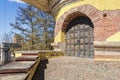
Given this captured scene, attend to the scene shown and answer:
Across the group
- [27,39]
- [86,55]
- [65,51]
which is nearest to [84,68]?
[86,55]

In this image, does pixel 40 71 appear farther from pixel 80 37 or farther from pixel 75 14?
pixel 75 14

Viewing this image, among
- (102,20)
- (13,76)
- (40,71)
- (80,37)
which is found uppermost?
(102,20)

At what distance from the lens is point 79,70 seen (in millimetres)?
6410

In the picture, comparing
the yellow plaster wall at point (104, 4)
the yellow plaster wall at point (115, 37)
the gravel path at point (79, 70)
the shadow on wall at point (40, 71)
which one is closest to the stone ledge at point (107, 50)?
the gravel path at point (79, 70)

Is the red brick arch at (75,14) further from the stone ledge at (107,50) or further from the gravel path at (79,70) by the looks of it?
the gravel path at (79,70)

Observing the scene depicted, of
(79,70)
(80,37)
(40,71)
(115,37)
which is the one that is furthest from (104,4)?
(40,71)

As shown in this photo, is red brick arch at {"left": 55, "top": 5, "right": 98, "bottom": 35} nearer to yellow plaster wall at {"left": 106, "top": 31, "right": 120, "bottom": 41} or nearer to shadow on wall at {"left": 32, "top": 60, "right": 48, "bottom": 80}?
yellow plaster wall at {"left": 106, "top": 31, "right": 120, "bottom": 41}

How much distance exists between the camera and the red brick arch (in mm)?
7723

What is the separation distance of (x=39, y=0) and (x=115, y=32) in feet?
17.4

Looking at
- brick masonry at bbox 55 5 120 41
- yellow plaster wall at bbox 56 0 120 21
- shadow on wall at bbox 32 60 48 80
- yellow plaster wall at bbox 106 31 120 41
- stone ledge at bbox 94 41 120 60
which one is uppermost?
yellow plaster wall at bbox 56 0 120 21

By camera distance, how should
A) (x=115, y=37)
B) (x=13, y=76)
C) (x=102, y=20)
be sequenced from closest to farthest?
(x=13, y=76), (x=115, y=37), (x=102, y=20)

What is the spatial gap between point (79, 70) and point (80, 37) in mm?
2582

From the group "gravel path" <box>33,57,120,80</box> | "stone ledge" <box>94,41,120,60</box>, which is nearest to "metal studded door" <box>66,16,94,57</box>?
"stone ledge" <box>94,41,120,60</box>

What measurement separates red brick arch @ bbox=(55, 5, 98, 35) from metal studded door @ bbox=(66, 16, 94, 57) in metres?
→ 0.21
